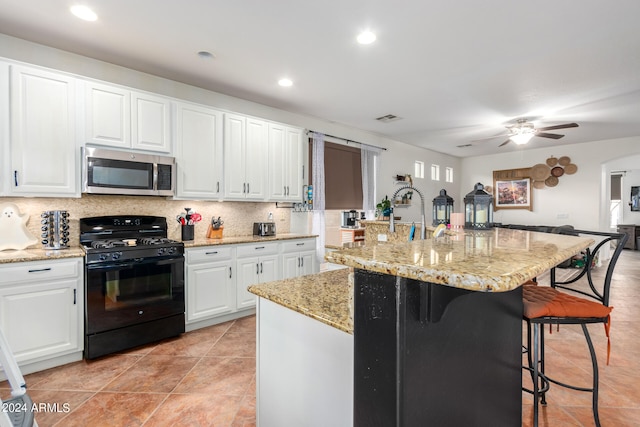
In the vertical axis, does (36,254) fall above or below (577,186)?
below

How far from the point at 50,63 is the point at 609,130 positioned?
26.2ft

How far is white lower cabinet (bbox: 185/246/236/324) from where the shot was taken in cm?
319

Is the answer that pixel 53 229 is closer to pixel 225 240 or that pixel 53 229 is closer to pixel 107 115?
pixel 107 115

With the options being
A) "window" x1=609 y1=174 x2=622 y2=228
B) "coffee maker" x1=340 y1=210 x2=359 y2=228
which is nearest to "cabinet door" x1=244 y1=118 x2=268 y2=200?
"coffee maker" x1=340 y1=210 x2=359 y2=228

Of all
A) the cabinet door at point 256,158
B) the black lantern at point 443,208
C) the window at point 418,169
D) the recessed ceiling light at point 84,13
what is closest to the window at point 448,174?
the window at point 418,169

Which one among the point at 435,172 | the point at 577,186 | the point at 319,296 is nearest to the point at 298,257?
the point at 319,296

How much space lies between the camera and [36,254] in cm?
246

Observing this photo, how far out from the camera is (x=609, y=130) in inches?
220

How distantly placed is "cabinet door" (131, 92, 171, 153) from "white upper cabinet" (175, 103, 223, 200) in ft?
0.35

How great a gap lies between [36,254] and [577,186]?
29.3 ft

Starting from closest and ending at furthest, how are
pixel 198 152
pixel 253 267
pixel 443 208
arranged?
1. pixel 443 208
2. pixel 198 152
3. pixel 253 267

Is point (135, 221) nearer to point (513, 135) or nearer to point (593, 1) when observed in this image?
point (593, 1)

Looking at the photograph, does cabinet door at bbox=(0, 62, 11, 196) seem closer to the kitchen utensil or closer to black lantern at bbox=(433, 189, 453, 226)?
the kitchen utensil

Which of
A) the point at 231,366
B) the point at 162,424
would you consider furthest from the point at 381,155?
the point at 162,424
